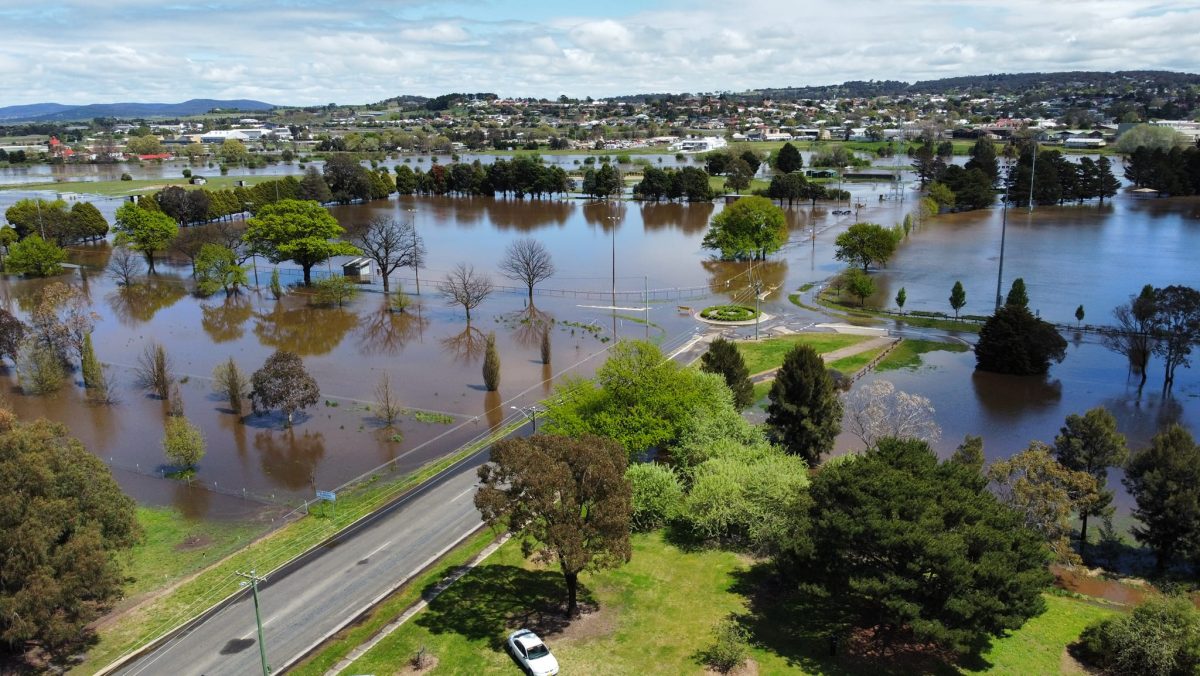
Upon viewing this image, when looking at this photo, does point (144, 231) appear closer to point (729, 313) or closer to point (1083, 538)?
point (729, 313)

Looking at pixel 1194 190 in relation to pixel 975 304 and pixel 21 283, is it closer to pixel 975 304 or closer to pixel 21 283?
pixel 975 304

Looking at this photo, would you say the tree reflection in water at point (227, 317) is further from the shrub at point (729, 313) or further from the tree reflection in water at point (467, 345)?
the shrub at point (729, 313)

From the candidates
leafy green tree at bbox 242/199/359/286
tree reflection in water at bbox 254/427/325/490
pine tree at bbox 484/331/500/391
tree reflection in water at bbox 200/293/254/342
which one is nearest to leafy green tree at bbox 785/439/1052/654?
tree reflection in water at bbox 254/427/325/490

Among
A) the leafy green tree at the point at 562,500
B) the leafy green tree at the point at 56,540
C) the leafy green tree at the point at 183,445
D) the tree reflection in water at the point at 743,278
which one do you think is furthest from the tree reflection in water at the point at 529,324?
the leafy green tree at the point at 56,540

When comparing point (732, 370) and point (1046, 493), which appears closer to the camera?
point (1046, 493)

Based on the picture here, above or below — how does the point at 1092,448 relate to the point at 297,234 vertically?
below

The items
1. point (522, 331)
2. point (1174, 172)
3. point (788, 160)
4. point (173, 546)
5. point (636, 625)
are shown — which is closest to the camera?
point (636, 625)

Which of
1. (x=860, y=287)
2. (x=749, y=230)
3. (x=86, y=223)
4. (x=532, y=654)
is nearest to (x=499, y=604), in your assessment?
(x=532, y=654)
